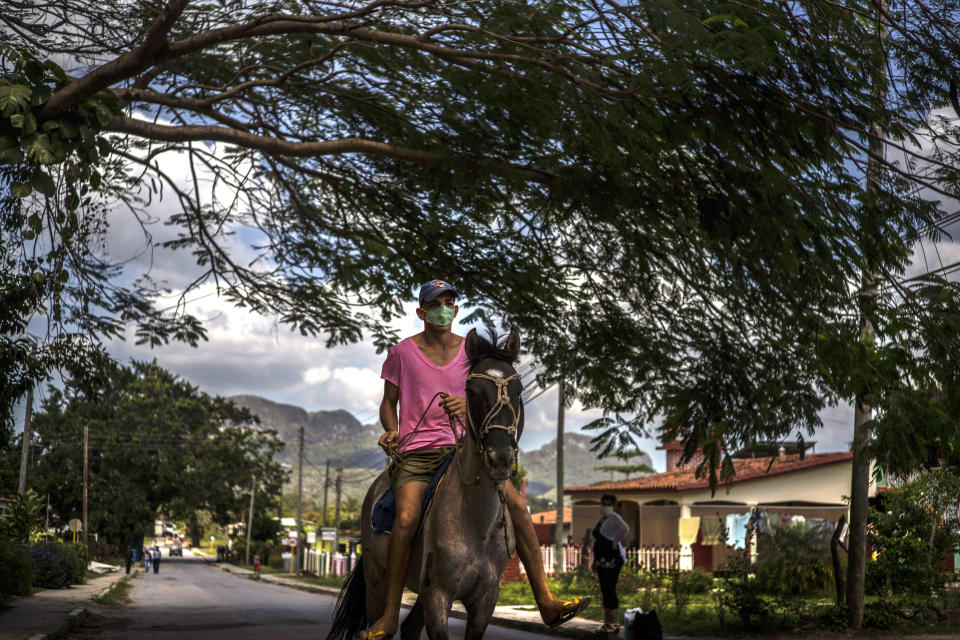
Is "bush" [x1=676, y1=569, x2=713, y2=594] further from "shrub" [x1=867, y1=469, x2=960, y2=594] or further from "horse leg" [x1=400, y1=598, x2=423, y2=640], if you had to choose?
"horse leg" [x1=400, y1=598, x2=423, y2=640]

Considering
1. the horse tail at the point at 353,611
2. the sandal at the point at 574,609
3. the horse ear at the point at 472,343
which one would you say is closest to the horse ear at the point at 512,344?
the horse ear at the point at 472,343

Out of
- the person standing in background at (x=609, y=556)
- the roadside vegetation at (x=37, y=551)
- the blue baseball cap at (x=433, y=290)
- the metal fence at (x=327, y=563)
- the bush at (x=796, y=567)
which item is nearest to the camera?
the blue baseball cap at (x=433, y=290)

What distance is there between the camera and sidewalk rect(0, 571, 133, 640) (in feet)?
44.0

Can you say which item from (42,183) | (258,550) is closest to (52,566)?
(42,183)

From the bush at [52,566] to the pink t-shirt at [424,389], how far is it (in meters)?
24.1

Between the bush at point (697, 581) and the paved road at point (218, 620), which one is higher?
the bush at point (697, 581)

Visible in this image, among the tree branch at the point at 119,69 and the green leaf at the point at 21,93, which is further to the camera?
the tree branch at the point at 119,69

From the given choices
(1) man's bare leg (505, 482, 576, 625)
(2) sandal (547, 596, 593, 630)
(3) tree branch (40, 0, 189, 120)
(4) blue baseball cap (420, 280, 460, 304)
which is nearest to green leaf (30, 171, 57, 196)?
(3) tree branch (40, 0, 189, 120)

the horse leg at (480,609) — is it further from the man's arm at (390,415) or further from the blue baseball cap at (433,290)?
the blue baseball cap at (433,290)

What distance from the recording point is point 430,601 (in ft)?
18.6

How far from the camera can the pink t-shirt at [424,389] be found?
6422 mm

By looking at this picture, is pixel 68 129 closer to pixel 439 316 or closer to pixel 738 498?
pixel 439 316

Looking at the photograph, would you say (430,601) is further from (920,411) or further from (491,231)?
(491,231)

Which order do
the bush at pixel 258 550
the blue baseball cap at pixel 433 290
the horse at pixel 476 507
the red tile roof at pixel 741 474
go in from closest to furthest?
1. the horse at pixel 476 507
2. the blue baseball cap at pixel 433 290
3. the red tile roof at pixel 741 474
4. the bush at pixel 258 550
